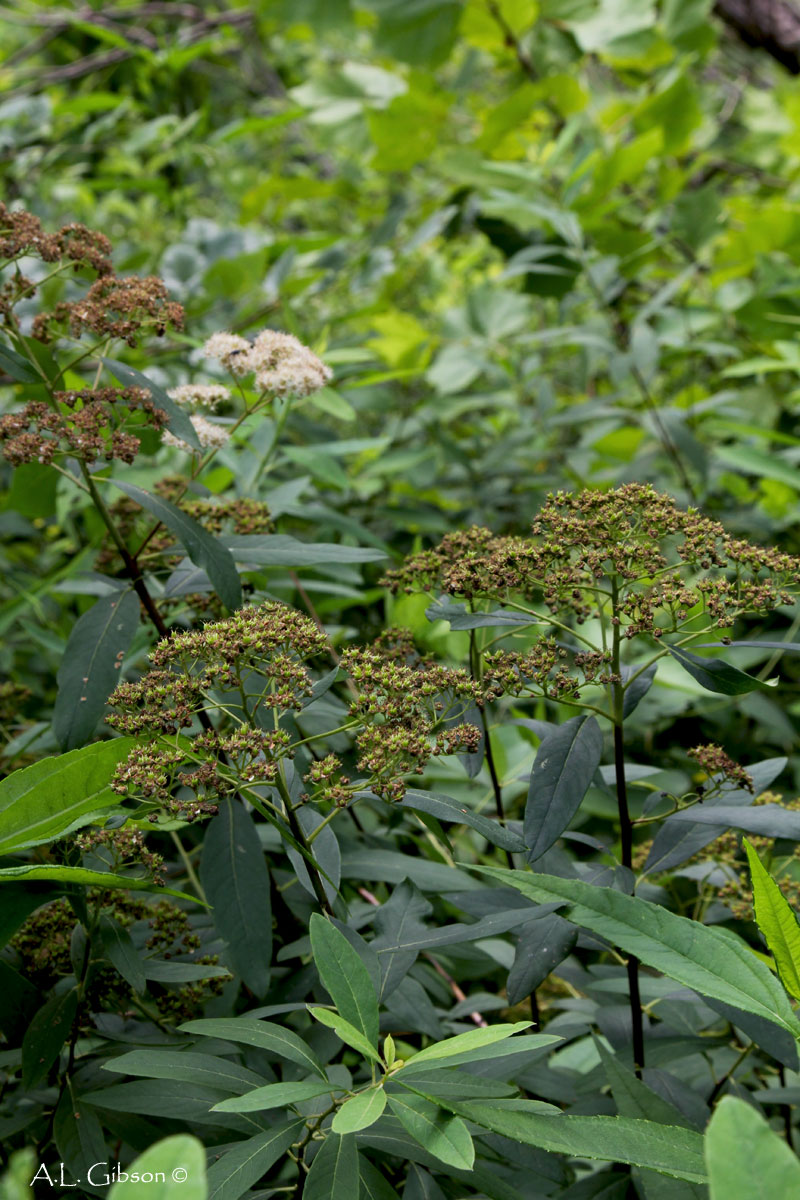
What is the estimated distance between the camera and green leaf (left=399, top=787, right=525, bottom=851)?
79 centimetres

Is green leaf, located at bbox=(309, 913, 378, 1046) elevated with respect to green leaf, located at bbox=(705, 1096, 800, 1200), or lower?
lower

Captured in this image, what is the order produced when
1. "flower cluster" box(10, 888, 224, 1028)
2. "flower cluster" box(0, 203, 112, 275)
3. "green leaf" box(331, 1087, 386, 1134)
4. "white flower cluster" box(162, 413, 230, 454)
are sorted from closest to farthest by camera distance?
"green leaf" box(331, 1087, 386, 1134)
"flower cluster" box(10, 888, 224, 1028)
"flower cluster" box(0, 203, 112, 275)
"white flower cluster" box(162, 413, 230, 454)

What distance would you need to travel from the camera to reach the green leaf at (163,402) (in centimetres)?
102

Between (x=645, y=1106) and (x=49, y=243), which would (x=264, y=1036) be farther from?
(x=49, y=243)

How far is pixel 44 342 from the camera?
1138 millimetres

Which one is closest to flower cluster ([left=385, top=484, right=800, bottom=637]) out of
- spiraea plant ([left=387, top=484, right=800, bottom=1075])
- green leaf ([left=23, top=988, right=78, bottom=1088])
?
spiraea plant ([left=387, top=484, right=800, bottom=1075])

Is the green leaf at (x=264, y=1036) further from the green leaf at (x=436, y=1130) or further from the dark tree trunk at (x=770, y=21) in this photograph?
the dark tree trunk at (x=770, y=21)

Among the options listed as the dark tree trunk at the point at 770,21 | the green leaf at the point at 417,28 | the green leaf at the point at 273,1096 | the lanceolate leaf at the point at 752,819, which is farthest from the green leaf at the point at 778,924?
the dark tree trunk at the point at 770,21

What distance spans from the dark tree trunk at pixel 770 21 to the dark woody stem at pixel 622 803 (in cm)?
305

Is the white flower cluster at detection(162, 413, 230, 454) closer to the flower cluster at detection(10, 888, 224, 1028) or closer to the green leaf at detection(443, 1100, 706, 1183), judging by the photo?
the flower cluster at detection(10, 888, 224, 1028)

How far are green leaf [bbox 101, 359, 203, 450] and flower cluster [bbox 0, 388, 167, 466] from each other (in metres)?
0.01

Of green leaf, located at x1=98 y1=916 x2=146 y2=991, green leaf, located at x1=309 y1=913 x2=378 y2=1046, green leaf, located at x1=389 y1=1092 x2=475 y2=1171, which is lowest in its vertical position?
green leaf, located at x1=98 y1=916 x2=146 y2=991

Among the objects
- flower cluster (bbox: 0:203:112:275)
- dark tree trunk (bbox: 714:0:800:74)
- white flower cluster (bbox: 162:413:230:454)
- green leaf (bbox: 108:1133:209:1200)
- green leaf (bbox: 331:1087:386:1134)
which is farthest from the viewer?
dark tree trunk (bbox: 714:0:800:74)

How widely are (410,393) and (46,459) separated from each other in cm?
203
